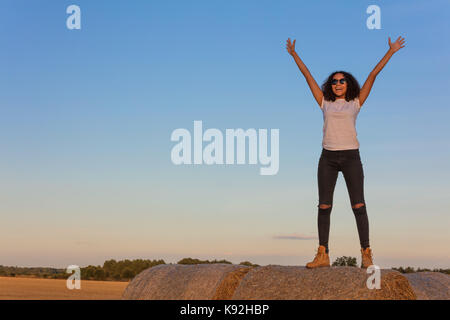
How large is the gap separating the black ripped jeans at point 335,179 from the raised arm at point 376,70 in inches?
30.3

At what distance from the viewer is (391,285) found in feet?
26.0

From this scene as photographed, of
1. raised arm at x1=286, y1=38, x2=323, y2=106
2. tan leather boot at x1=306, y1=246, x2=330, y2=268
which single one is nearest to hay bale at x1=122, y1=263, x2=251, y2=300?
tan leather boot at x1=306, y1=246, x2=330, y2=268

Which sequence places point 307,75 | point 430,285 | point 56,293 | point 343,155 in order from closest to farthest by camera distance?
point 343,155 < point 307,75 < point 430,285 < point 56,293

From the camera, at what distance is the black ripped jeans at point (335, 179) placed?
793 centimetres

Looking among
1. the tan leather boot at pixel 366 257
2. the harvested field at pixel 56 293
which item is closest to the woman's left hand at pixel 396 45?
the tan leather boot at pixel 366 257

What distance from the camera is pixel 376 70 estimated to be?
8.21 m

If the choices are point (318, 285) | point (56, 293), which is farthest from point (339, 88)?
point (56, 293)

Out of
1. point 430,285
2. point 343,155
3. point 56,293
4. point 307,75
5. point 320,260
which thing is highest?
point 307,75

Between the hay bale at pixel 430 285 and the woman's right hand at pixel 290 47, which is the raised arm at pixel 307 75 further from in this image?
the hay bale at pixel 430 285

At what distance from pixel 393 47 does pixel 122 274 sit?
712 inches

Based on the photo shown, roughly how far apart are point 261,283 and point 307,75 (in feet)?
9.11

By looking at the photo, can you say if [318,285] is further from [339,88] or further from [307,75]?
[307,75]
